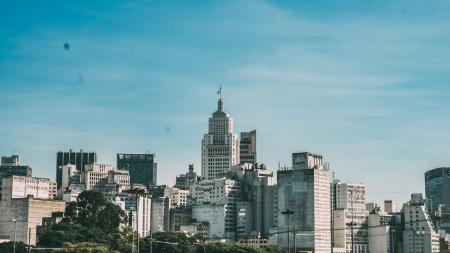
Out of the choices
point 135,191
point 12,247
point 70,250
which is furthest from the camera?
point 12,247

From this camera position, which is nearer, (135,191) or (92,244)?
(135,191)

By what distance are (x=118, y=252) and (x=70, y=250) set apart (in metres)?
19.4

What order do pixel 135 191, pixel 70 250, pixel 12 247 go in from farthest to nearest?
pixel 12 247
pixel 70 250
pixel 135 191

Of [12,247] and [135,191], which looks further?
[12,247]

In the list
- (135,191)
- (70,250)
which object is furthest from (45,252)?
(135,191)

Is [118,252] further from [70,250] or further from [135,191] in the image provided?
[135,191]

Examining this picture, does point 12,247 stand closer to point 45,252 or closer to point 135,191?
point 45,252

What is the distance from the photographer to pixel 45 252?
187 m

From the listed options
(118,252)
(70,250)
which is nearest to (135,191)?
(70,250)

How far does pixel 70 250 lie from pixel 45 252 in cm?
825

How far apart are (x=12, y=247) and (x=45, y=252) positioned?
1509cm

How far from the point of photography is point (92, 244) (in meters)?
192

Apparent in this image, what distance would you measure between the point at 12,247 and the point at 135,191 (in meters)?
57.6

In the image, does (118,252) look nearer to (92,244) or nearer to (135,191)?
(92,244)
